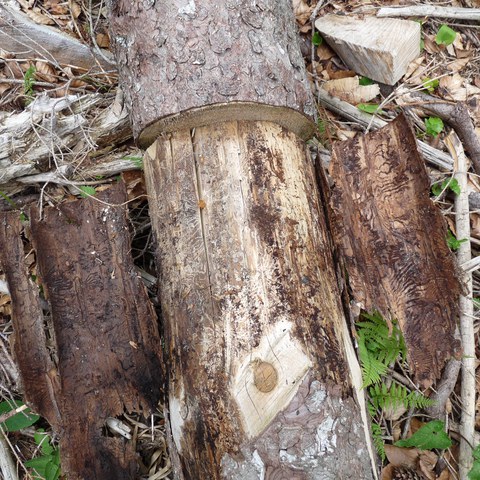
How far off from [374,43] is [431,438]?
221cm

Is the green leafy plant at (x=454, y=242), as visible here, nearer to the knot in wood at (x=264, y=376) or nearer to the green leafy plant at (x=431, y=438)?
the green leafy plant at (x=431, y=438)

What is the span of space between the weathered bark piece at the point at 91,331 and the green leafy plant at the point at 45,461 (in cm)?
31

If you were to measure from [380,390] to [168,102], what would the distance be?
5.92 ft

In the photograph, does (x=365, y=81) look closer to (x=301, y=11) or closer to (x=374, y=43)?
(x=374, y=43)

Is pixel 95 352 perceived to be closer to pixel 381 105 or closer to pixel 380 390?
pixel 380 390

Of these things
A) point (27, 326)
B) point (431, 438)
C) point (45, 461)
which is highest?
point (27, 326)

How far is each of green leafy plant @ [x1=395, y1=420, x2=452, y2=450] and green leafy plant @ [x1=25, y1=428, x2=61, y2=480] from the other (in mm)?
1790

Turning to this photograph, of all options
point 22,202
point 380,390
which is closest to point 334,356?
point 380,390

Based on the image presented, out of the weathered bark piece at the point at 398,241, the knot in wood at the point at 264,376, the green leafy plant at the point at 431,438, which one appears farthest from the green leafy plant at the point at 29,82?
the green leafy plant at the point at 431,438

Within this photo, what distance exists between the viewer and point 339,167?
2.62 metres

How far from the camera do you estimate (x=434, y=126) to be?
10.3ft

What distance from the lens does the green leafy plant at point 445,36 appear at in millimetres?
3295

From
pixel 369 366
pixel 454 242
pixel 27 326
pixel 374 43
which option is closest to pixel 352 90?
pixel 374 43

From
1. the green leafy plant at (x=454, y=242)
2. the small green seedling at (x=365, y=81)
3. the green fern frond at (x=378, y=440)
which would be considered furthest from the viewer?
the small green seedling at (x=365, y=81)
